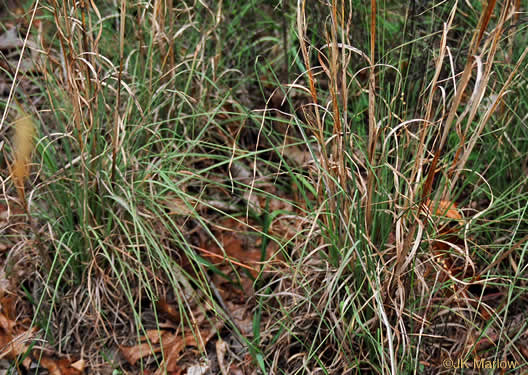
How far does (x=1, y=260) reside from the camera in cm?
237

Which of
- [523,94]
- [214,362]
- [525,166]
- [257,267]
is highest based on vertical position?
[523,94]

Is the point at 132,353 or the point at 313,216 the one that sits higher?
the point at 313,216

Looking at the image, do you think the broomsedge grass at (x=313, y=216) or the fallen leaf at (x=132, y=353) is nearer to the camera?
the broomsedge grass at (x=313, y=216)

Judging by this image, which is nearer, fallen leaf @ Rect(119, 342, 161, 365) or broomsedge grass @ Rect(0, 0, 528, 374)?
broomsedge grass @ Rect(0, 0, 528, 374)

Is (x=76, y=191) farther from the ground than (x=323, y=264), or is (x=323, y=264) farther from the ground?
(x=76, y=191)

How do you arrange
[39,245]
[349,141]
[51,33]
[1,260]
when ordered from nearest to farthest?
[349,141] → [39,245] → [1,260] → [51,33]

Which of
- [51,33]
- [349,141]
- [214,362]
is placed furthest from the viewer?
[51,33]

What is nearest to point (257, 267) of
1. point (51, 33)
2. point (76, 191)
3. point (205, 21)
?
point (76, 191)

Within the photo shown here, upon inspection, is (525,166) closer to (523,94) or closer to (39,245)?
(523,94)

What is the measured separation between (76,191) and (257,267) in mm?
778

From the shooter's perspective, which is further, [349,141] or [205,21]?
[205,21]

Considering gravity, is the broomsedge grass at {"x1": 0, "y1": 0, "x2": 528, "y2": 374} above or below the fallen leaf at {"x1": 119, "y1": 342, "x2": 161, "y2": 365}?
above

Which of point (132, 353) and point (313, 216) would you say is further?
point (132, 353)

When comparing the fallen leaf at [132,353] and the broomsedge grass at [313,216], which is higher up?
the broomsedge grass at [313,216]
